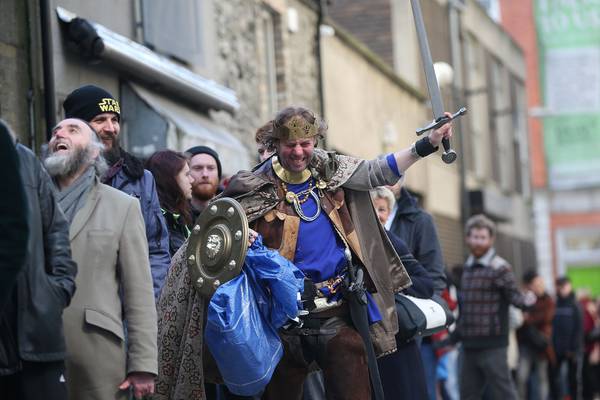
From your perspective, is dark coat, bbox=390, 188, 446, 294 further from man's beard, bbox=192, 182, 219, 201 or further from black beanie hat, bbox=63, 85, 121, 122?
black beanie hat, bbox=63, 85, 121, 122

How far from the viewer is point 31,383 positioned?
5703 millimetres

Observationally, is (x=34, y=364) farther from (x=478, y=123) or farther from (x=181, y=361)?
(x=478, y=123)

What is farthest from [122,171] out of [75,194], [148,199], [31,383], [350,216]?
[31,383]

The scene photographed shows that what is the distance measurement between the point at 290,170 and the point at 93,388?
1936 mm

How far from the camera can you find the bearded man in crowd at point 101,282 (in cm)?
644

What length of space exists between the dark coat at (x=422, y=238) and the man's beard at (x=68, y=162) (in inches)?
149

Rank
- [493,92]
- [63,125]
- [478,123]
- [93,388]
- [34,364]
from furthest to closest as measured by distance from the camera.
Result: [493,92] → [478,123] → [63,125] → [93,388] → [34,364]

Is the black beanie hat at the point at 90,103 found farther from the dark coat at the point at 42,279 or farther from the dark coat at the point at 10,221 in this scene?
the dark coat at the point at 10,221

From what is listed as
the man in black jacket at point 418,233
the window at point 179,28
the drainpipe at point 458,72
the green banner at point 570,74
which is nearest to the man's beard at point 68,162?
the man in black jacket at point 418,233

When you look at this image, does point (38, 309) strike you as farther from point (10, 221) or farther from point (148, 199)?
point (148, 199)

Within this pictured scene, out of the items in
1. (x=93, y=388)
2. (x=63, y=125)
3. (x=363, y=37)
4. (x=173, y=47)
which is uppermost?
(x=363, y=37)

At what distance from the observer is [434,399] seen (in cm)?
1259

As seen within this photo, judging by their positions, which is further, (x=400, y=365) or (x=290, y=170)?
(x=400, y=365)

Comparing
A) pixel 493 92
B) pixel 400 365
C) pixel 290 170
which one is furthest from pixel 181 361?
pixel 493 92
